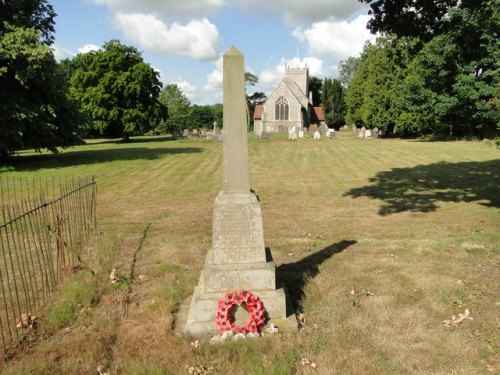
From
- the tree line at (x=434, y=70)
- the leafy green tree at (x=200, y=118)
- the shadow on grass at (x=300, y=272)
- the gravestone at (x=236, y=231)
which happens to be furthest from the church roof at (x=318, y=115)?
the gravestone at (x=236, y=231)

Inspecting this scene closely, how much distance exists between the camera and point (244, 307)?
527cm

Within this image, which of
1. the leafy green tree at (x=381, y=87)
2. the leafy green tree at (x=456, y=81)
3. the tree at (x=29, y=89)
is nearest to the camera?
the tree at (x=29, y=89)

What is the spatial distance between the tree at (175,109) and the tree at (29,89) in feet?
165

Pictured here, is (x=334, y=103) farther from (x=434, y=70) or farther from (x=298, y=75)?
(x=434, y=70)

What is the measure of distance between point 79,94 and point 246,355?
1903 inches

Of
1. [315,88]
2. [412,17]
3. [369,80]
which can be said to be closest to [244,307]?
[412,17]

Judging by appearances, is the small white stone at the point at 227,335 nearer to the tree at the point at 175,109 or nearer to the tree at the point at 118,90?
the tree at the point at 118,90

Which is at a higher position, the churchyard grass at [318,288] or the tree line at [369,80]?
the tree line at [369,80]

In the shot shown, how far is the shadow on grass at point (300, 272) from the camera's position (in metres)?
6.12

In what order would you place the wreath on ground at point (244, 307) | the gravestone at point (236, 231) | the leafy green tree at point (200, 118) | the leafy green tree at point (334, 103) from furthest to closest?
the leafy green tree at point (334, 103), the leafy green tree at point (200, 118), the gravestone at point (236, 231), the wreath on ground at point (244, 307)

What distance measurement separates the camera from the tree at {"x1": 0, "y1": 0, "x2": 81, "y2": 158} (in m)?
19.7

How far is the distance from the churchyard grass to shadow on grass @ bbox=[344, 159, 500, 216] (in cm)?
14

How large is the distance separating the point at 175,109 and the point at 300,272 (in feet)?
259

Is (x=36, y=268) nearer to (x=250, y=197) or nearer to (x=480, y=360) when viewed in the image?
(x=250, y=197)
